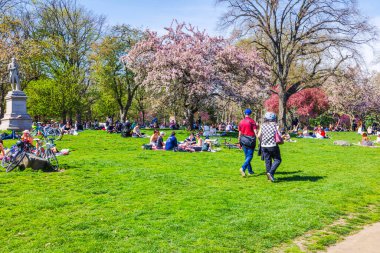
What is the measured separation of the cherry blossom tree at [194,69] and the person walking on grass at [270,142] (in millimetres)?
20384

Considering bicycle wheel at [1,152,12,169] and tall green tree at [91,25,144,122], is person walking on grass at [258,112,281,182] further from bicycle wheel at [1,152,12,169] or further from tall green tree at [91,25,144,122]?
tall green tree at [91,25,144,122]

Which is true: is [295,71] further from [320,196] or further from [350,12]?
[320,196]

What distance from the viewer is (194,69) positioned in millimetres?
30188

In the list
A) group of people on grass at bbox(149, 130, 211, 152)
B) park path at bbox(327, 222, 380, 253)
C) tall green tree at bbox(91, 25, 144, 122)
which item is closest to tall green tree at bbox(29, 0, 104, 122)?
tall green tree at bbox(91, 25, 144, 122)

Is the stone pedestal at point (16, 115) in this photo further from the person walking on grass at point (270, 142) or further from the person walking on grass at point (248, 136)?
the person walking on grass at point (270, 142)

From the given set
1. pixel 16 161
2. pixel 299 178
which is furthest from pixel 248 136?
pixel 16 161

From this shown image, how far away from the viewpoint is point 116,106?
203 ft

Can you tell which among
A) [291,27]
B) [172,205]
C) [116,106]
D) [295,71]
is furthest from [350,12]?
[116,106]

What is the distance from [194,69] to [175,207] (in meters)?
23.8

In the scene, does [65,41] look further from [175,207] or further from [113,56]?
[175,207]

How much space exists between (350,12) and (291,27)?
5.28 meters

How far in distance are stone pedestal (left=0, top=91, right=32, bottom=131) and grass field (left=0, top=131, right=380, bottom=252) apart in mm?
15083

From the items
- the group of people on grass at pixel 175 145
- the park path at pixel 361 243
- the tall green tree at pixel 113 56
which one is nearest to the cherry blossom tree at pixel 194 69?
the tall green tree at pixel 113 56

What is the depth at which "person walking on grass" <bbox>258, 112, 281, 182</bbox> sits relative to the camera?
9.95 meters
